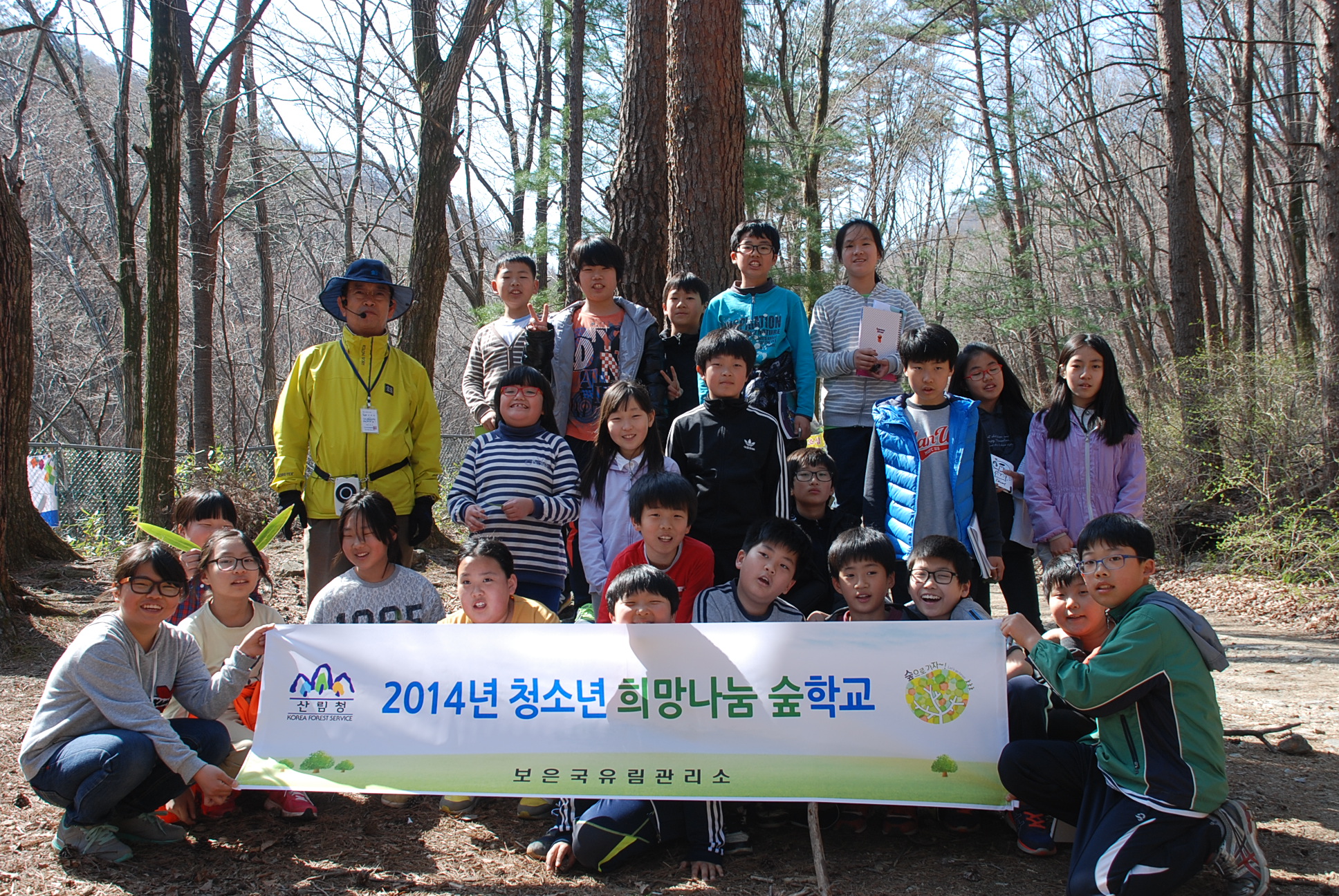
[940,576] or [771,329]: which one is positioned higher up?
[771,329]

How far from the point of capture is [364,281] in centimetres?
479

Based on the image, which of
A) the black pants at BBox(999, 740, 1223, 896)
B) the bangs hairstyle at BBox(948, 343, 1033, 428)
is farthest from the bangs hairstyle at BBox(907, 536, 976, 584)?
the bangs hairstyle at BBox(948, 343, 1033, 428)

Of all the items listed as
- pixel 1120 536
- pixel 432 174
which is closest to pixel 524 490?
pixel 1120 536

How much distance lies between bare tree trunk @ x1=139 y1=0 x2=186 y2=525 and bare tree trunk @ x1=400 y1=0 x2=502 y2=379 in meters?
2.43

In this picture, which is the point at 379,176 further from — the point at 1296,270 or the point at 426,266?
the point at 1296,270

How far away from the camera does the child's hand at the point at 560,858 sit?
331 centimetres

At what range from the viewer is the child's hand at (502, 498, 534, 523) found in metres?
4.44

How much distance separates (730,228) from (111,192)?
1848 cm

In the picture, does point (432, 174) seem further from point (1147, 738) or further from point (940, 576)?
point (1147, 738)

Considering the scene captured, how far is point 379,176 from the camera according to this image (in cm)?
2369

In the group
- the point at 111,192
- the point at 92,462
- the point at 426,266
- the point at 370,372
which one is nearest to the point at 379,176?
the point at 111,192

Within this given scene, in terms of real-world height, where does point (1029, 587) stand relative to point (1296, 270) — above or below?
below

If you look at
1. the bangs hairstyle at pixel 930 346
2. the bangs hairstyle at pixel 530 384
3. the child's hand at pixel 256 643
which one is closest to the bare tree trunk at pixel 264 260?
the bangs hairstyle at pixel 530 384

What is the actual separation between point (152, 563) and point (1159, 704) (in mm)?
3470
